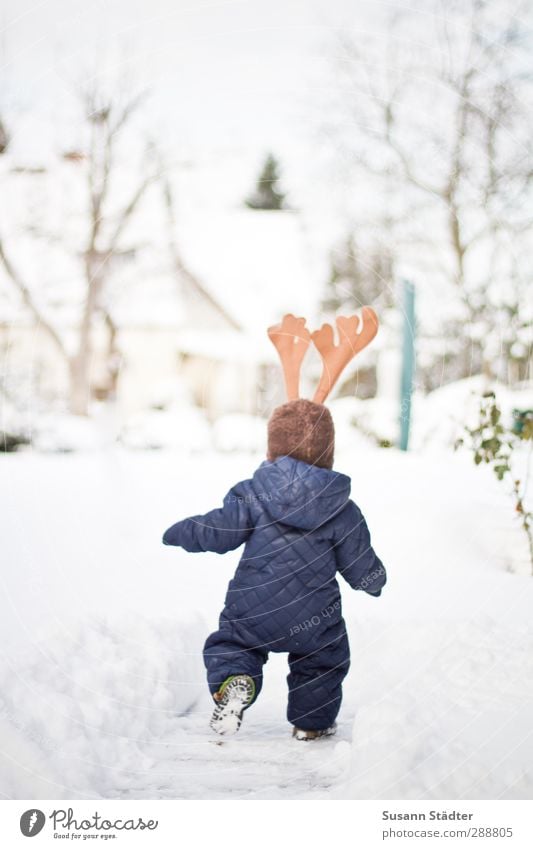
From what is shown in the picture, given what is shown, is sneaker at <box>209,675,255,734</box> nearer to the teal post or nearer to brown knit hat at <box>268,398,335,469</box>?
→ brown knit hat at <box>268,398,335,469</box>

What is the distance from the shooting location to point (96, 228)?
2062mm

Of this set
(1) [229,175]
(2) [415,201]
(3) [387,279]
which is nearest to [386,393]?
(3) [387,279]

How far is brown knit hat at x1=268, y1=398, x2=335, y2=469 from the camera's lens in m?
1.33

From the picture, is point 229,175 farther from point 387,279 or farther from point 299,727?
point 299,727

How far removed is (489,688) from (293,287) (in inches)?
40.3

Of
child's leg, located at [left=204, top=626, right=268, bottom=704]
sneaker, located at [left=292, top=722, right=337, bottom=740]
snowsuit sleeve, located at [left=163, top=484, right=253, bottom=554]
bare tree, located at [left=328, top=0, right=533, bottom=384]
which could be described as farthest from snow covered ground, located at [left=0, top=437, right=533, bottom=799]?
bare tree, located at [left=328, top=0, right=533, bottom=384]

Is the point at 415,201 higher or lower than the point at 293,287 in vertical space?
higher

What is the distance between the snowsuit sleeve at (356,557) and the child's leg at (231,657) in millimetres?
178

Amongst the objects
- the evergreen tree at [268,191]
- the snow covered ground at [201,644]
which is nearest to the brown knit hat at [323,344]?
the snow covered ground at [201,644]

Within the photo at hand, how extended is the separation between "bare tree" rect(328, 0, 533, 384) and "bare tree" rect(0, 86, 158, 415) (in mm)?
472

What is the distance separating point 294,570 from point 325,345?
1.48 ft

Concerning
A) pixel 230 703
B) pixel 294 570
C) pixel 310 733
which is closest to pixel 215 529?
pixel 294 570

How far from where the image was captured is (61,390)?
191cm

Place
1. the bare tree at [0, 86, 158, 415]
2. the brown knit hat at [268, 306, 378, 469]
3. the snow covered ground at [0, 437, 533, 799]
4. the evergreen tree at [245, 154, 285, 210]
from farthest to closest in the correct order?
the bare tree at [0, 86, 158, 415] → the evergreen tree at [245, 154, 285, 210] → the brown knit hat at [268, 306, 378, 469] → the snow covered ground at [0, 437, 533, 799]
